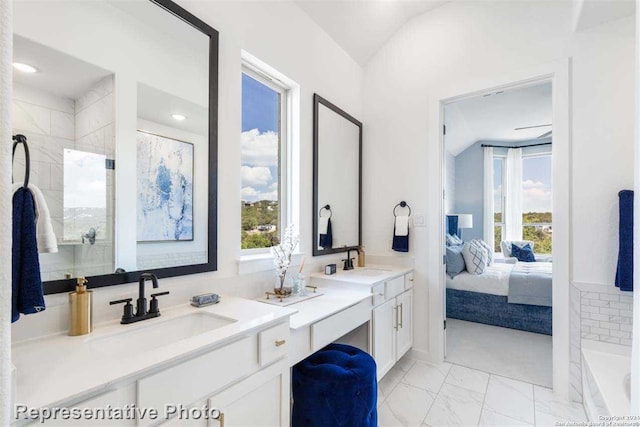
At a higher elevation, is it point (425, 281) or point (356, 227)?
point (356, 227)

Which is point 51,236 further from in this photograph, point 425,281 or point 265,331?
point 425,281

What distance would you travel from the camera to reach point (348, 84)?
2.99m

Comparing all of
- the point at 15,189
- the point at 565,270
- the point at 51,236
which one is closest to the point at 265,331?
A: the point at 51,236

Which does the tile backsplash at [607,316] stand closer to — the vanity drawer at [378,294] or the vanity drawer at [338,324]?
the vanity drawer at [378,294]

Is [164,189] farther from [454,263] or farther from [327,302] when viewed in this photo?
[454,263]

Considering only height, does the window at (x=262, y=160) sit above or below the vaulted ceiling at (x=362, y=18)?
below

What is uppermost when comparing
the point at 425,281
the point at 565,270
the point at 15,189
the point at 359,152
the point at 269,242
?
the point at 359,152

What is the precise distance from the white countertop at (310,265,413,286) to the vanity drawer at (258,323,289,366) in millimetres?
882

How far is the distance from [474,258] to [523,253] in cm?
192

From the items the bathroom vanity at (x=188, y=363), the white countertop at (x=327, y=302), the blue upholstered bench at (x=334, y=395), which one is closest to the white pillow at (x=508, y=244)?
the white countertop at (x=327, y=302)

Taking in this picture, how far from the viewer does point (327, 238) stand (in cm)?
264

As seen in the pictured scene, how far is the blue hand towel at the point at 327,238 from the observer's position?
8.49ft

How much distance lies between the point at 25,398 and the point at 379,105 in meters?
3.06

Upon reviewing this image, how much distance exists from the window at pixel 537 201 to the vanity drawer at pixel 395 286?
179 inches
